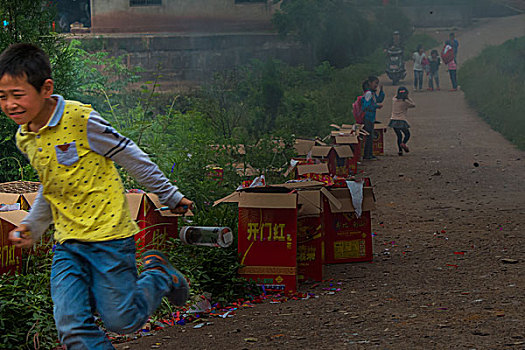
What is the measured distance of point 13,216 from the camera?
13.7ft

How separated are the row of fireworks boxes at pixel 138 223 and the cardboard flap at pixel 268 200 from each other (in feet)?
1.69

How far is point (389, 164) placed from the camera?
12195mm

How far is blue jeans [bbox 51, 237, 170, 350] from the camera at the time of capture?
280 cm

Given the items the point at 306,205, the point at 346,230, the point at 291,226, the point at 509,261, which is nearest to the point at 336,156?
the point at 346,230

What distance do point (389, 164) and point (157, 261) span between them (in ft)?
30.6

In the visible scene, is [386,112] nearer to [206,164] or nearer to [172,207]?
[206,164]

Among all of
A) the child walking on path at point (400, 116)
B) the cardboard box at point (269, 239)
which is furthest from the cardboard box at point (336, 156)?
the cardboard box at point (269, 239)

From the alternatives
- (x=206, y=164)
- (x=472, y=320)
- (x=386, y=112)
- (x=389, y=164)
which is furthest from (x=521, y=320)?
(x=386, y=112)

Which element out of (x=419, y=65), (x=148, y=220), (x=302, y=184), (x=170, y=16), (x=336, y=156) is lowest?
(x=336, y=156)

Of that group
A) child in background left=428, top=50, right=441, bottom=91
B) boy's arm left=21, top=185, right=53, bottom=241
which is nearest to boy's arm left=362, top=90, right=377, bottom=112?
boy's arm left=21, top=185, right=53, bottom=241

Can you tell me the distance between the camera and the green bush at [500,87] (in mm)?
16375

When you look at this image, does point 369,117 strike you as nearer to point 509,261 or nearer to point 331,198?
point 509,261

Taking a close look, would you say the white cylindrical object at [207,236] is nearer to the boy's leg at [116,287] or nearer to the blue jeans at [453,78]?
the boy's leg at [116,287]

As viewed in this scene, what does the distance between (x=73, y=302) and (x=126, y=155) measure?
62cm
